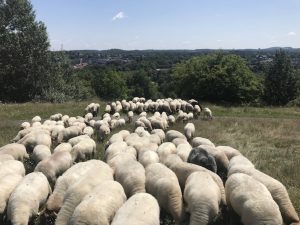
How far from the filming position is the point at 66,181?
10.8 m

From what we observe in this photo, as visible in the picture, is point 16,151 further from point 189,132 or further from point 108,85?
point 108,85

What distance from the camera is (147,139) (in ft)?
52.2

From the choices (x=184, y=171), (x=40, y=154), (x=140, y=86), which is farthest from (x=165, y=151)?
(x=140, y=86)

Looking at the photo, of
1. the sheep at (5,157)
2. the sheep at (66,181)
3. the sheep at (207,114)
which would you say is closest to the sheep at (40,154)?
the sheep at (5,157)

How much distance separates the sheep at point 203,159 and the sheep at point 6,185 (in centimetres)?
489

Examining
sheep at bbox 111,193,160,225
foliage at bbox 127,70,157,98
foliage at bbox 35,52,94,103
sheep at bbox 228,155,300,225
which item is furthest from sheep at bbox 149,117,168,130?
foliage at bbox 127,70,157,98

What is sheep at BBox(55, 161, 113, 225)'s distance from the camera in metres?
9.16

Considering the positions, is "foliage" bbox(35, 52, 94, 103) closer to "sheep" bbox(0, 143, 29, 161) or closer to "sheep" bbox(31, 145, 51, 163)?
"sheep" bbox(0, 143, 29, 161)

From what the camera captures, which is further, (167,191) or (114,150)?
(114,150)

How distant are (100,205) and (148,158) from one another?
4261mm

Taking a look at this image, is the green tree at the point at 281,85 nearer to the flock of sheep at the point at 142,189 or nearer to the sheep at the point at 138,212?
the flock of sheep at the point at 142,189

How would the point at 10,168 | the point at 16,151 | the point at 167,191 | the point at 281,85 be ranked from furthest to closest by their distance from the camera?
the point at 281,85
the point at 16,151
the point at 10,168
the point at 167,191

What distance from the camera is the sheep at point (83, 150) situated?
14711 millimetres

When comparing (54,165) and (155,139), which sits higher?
(54,165)
